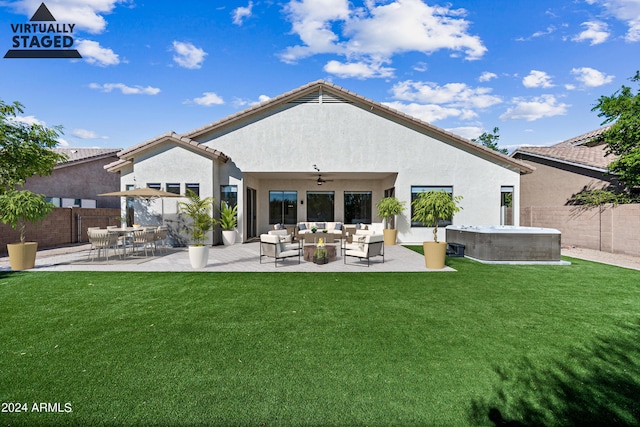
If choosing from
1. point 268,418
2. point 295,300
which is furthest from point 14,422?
point 295,300

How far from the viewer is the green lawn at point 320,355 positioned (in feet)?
8.70

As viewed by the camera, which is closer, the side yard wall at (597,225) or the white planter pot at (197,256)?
the white planter pot at (197,256)

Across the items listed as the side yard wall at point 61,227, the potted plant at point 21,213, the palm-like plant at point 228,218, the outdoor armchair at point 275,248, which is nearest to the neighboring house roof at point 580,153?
the outdoor armchair at point 275,248

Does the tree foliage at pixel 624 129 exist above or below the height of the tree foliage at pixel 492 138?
below

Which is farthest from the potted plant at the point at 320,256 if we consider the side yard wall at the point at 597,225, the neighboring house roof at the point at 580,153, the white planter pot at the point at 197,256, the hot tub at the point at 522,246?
the neighboring house roof at the point at 580,153

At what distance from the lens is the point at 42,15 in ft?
33.6

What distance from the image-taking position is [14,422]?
2.50 metres

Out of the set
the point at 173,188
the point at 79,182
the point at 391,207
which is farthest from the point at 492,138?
the point at 79,182

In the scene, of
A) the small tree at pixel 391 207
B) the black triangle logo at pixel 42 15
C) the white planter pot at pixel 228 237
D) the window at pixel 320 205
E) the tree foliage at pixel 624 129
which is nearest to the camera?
the black triangle logo at pixel 42 15

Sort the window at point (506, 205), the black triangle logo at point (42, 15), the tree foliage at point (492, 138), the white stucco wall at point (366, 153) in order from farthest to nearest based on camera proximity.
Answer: the tree foliage at point (492, 138)
the window at point (506, 205)
the white stucco wall at point (366, 153)
the black triangle logo at point (42, 15)

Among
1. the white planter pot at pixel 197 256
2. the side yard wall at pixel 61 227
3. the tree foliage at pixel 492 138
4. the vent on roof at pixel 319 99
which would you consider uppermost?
the tree foliage at pixel 492 138

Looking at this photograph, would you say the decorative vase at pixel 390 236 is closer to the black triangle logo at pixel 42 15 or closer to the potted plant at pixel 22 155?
the potted plant at pixel 22 155

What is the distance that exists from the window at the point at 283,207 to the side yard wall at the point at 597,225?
43.7 feet

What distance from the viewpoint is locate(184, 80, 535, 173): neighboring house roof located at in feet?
47.5
